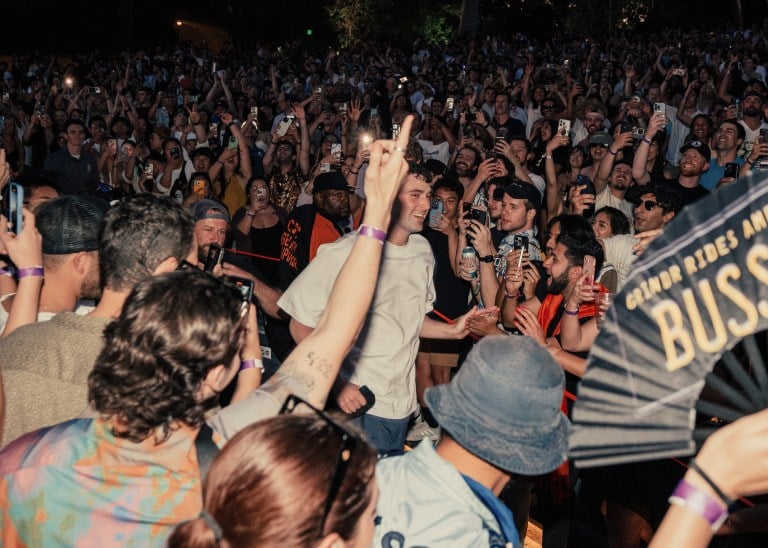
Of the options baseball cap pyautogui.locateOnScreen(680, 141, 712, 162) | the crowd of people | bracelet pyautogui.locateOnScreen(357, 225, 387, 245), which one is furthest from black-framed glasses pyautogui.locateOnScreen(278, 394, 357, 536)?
baseball cap pyautogui.locateOnScreen(680, 141, 712, 162)

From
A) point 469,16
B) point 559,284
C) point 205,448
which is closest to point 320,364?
point 205,448

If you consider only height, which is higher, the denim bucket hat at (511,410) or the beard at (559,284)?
the denim bucket hat at (511,410)

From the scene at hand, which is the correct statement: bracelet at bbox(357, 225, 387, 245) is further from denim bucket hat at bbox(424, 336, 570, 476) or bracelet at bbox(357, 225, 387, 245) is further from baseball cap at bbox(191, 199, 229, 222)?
baseball cap at bbox(191, 199, 229, 222)

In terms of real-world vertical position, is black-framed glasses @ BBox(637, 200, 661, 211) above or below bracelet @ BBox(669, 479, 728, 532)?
below

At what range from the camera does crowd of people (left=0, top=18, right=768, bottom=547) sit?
4.86 ft

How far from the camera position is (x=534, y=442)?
6.14 feet

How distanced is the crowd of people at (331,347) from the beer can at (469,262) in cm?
2

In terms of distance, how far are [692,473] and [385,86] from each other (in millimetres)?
15041

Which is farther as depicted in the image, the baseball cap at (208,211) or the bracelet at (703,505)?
the baseball cap at (208,211)

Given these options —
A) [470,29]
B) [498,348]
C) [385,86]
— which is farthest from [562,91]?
[470,29]

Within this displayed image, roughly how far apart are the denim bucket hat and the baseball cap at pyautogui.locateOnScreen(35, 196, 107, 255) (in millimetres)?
1590

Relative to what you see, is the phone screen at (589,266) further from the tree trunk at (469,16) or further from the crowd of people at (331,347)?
the tree trunk at (469,16)

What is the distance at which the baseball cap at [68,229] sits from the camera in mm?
2744

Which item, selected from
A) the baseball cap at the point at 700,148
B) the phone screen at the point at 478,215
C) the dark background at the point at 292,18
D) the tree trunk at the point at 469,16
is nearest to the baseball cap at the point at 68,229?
the phone screen at the point at 478,215
